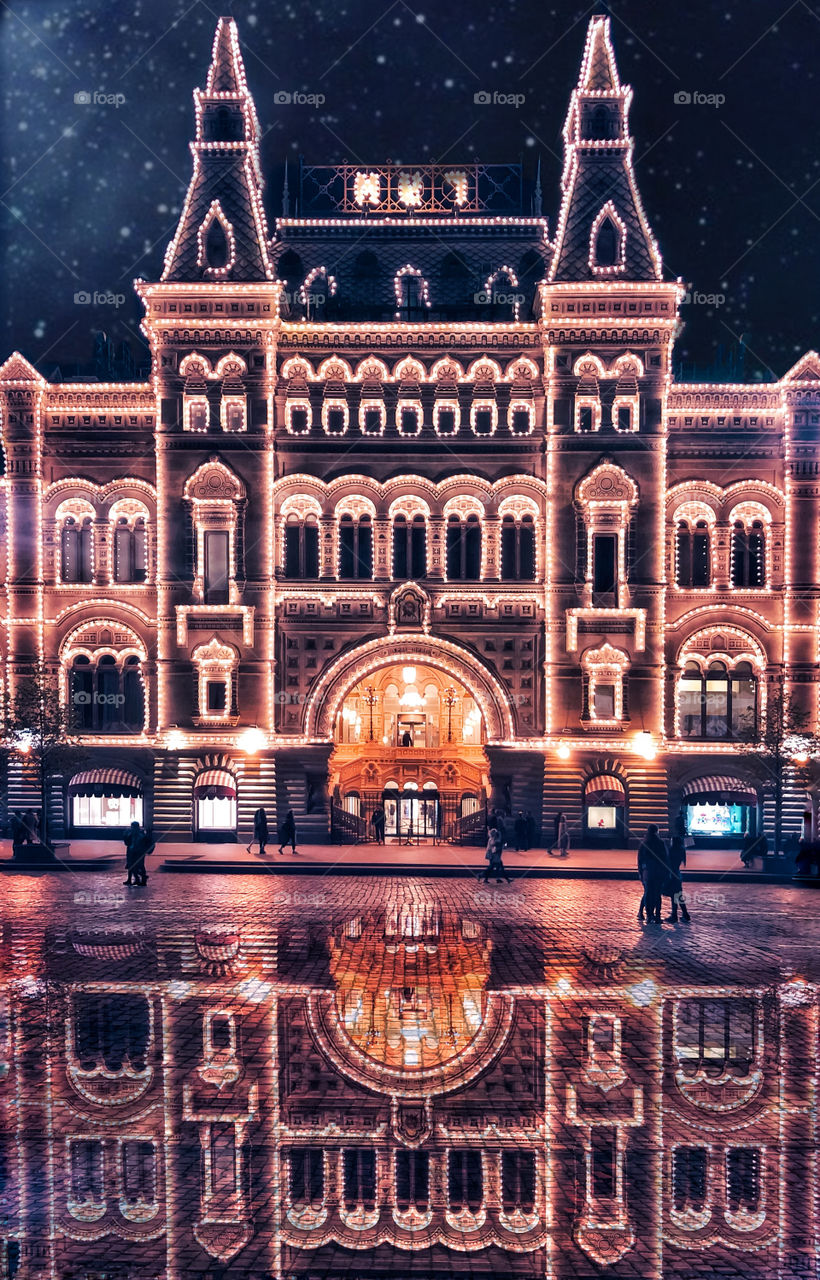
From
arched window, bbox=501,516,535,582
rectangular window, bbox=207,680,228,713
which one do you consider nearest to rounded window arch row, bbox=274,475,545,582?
arched window, bbox=501,516,535,582

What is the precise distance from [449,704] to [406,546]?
7.27 m

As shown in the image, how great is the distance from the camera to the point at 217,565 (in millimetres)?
34938

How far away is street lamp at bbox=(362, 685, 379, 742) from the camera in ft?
128

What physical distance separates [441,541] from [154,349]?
12092 mm

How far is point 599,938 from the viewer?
19.5 meters

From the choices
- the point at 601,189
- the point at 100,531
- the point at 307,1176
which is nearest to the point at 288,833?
the point at 100,531

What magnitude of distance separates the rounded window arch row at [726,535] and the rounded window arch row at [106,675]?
64.0 ft

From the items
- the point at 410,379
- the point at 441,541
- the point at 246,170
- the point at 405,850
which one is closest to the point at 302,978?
the point at 405,850

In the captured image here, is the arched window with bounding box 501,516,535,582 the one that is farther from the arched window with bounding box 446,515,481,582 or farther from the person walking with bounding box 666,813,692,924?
the person walking with bounding box 666,813,692,924

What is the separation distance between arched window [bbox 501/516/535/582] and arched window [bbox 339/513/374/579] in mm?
4815

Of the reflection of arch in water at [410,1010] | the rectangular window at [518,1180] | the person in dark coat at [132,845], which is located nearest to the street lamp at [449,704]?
the person in dark coat at [132,845]

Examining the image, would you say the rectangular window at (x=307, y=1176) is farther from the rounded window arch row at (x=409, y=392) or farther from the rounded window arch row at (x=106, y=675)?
the rounded window arch row at (x=409, y=392)

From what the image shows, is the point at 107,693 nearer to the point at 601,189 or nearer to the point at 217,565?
the point at 217,565

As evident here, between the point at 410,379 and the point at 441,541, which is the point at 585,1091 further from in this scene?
the point at 410,379
